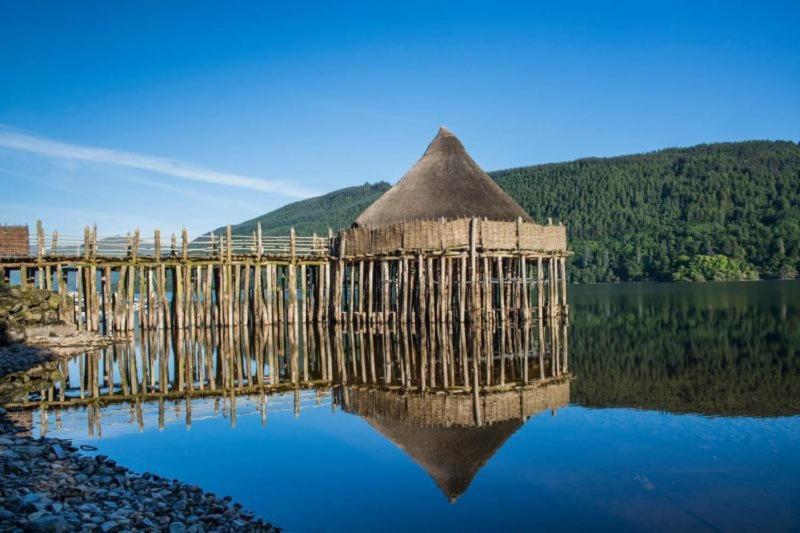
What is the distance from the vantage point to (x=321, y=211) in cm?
16788

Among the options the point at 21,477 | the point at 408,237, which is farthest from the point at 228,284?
the point at 21,477

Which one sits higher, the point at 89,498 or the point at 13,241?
the point at 13,241

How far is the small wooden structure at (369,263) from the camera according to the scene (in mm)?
30859

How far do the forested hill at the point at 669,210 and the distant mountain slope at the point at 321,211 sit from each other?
0.67m

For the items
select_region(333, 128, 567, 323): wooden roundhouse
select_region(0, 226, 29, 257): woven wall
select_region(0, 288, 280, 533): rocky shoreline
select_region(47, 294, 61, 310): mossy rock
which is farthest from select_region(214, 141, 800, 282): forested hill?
select_region(0, 288, 280, 533): rocky shoreline

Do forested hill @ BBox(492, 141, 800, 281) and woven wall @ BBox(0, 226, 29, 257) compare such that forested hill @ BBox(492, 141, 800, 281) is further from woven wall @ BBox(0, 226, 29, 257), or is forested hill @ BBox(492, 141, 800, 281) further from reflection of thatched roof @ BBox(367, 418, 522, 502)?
reflection of thatched roof @ BBox(367, 418, 522, 502)

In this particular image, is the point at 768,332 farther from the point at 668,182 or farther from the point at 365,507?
the point at 668,182

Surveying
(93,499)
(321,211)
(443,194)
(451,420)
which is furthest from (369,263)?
(321,211)

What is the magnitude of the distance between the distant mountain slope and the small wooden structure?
105 metres

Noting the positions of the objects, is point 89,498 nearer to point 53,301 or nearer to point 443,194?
point 53,301

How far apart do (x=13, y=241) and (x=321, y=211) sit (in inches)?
5379

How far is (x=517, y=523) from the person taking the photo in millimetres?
8797

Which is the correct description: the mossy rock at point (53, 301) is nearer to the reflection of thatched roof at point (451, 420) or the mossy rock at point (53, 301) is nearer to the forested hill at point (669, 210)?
the reflection of thatched roof at point (451, 420)

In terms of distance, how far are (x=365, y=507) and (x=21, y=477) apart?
4.12 metres
